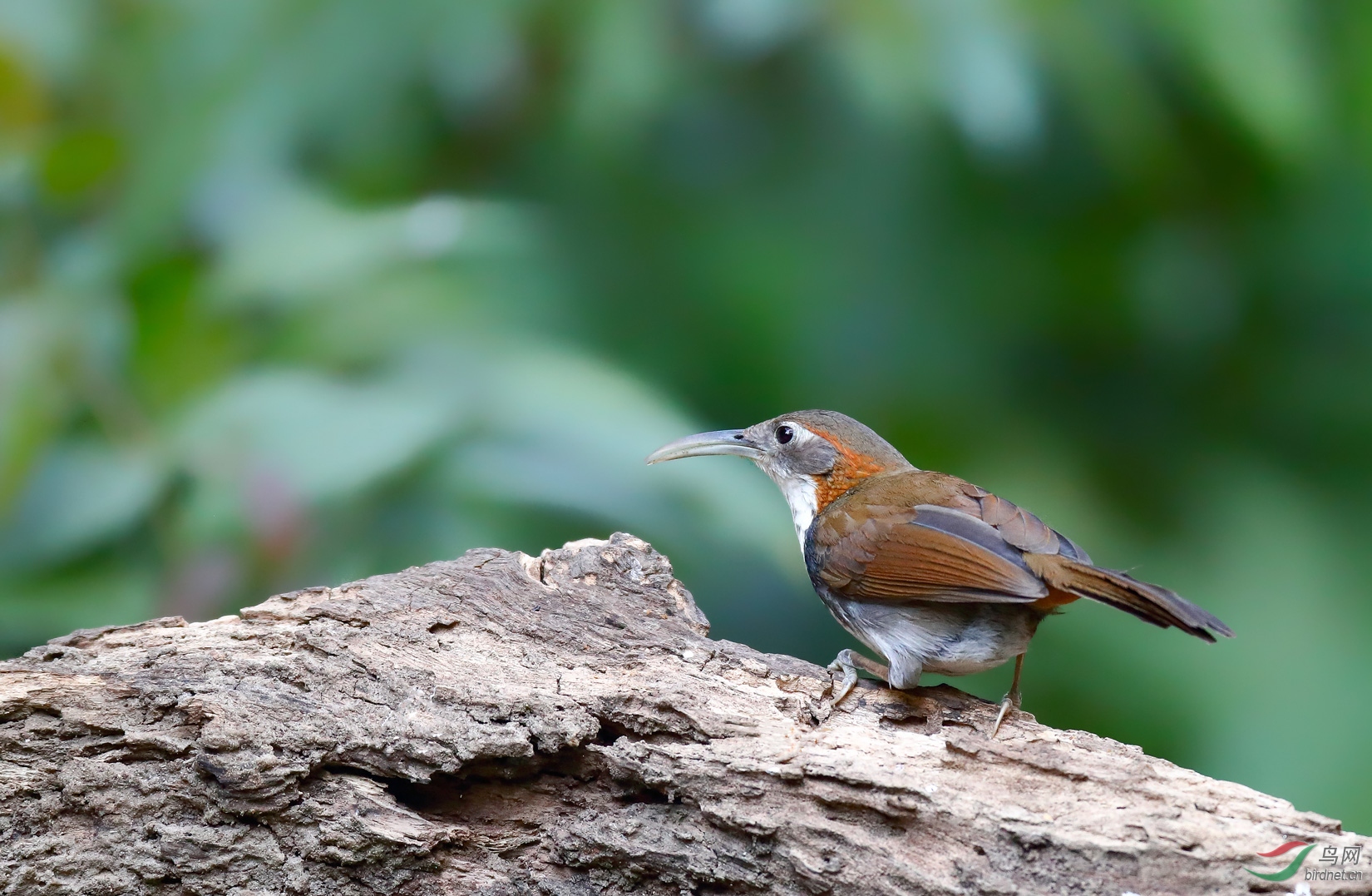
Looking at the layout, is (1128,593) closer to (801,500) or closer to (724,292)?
(801,500)

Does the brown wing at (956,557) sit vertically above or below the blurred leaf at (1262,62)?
below

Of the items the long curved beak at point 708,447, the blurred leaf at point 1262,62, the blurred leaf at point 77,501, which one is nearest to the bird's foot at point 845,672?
the long curved beak at point 708,447

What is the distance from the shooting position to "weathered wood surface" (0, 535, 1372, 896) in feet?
7.55

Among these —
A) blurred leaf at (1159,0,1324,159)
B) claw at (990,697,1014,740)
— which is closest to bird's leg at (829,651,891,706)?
claw at (990,697,1014,740)

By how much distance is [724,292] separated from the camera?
14.7 feet

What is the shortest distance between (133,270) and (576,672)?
8.99 ft

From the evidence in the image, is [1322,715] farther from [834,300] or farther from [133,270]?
[133,270]

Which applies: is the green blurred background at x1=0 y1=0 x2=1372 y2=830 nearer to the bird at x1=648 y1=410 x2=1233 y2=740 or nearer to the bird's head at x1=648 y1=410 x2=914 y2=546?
the bird's head at x1=648 y1=410 x2=914 y2=546

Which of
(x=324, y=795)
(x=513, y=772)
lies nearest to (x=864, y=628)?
(x=513, y=772)

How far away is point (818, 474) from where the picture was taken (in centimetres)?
353

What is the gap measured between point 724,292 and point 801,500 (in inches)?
49.9

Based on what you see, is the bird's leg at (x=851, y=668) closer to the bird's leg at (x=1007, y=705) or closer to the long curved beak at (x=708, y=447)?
the bird's leg at (x=1007, y=705)

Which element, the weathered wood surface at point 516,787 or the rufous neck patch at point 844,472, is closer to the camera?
the weathered wood surface at point 516,787

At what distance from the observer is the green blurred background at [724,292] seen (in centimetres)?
412
